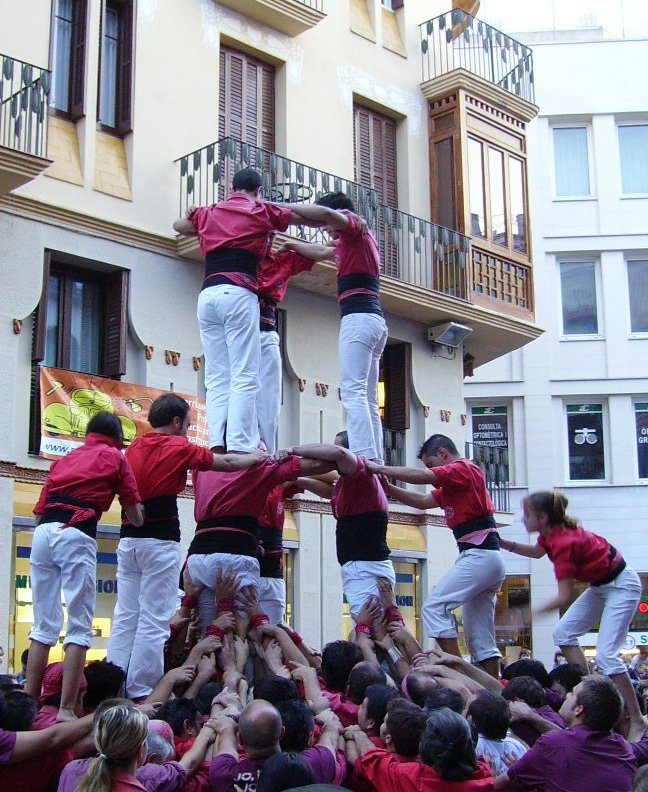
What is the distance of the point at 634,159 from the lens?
31984 mm

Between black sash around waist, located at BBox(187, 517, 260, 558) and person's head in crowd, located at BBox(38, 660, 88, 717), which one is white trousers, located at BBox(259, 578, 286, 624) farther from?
person's head in crowd, located at BBox(38, 660, 88, 717)

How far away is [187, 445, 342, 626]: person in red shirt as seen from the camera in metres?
8.98

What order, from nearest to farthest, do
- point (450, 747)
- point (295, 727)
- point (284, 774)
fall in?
point (284, 774), point (450, 747), point (295, 727)

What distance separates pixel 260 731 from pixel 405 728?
0.79 m

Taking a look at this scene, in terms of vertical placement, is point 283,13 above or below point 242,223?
above

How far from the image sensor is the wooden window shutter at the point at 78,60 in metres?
18.2

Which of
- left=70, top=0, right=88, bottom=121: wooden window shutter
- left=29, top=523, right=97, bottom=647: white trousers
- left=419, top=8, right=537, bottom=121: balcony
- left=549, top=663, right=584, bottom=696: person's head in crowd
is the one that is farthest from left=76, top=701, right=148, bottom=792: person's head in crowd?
left=419, top=8, right=537, bottom=121: balcony

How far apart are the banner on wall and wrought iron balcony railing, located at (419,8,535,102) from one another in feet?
34.3

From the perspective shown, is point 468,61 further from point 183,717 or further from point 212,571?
point 183,717

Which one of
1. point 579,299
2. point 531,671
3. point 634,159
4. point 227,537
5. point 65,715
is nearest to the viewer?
point 65,715

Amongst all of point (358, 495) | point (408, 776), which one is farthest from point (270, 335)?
point (408, 776)

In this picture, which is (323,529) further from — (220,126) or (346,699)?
(346,699)

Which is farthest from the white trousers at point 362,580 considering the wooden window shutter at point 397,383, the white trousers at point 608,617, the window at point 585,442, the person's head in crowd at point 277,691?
Result: the window at point 585,442

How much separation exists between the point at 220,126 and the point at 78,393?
5975 mm
